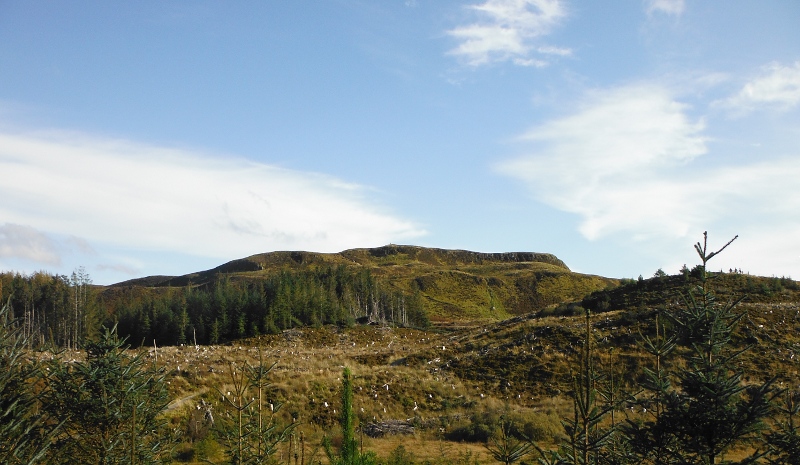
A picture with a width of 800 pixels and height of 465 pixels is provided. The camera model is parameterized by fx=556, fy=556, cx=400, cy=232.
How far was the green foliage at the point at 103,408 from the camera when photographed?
9141 mm

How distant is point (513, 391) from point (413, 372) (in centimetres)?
680

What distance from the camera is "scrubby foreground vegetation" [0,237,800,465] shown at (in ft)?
21.9

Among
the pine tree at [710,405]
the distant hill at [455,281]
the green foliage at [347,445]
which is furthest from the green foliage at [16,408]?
the distant hill at [455,281]

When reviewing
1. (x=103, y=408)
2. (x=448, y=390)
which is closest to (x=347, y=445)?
(x=103, y=408)

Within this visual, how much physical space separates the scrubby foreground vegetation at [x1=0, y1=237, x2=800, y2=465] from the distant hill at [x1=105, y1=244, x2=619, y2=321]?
59.5 m

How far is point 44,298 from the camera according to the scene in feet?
278

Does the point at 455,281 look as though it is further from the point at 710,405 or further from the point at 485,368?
the point at 710,405

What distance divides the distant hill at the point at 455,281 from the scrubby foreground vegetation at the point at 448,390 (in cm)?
5949

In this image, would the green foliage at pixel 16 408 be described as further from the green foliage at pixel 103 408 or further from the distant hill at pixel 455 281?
the distant hill at pixel 455 281

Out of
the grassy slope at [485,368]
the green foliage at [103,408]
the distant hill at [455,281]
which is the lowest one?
the grassy slope at [485,368]

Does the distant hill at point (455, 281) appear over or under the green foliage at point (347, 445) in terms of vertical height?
over

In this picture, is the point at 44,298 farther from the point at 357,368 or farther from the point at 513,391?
the point at 513,391

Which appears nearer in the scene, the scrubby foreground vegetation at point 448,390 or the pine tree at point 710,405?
the pine tree at point 710,405

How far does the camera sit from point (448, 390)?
3256cm
